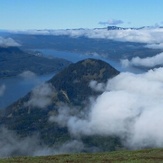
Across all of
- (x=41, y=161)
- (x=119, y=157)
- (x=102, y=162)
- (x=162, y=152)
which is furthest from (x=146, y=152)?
(x=41, y=161)

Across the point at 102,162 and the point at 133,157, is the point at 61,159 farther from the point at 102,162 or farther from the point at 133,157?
the point at 133,157

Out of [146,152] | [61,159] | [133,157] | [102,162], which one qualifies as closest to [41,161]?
[61,159]

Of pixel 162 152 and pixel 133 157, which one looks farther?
pixel 162 152

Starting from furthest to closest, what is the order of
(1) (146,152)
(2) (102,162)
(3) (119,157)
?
1. (1) (146,152)
2. (3) (119,157)
3. (2) (102,162)

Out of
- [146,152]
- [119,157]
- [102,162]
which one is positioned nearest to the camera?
[102,162]

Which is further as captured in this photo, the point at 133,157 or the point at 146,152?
the point at 146,152

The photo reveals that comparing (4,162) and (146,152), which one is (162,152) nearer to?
(146,152)

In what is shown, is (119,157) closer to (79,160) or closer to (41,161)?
(79,160)

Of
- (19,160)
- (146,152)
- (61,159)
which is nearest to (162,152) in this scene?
(146,152)
